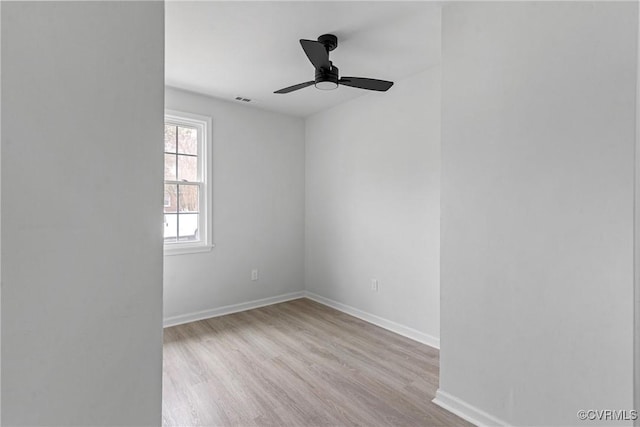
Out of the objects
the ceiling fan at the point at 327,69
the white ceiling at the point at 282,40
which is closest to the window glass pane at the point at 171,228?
the white ceiling at the point at 282,40

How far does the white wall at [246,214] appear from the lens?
3566 mm

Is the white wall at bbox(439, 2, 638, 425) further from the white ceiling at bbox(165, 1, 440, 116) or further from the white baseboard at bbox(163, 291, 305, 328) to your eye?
the white baseboard at bbox(163, 291, 305, 328)

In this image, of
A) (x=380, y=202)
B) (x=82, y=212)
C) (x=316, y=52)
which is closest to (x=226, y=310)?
(x=380, y=202)

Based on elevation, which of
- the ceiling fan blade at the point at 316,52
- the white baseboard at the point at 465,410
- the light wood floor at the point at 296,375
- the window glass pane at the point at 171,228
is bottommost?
the light wood floor at the point at 296,375

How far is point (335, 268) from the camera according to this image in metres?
4.04

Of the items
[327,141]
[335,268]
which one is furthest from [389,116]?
[335,268]

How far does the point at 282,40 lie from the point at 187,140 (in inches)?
69.7

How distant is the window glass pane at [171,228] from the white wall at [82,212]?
3132mm

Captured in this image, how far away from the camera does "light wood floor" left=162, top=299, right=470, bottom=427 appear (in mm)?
1947

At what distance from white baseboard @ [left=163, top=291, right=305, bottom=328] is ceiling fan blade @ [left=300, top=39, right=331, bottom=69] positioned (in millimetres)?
2889

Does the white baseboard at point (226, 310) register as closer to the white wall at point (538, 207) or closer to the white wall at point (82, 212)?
the white wall at point (538, 207)

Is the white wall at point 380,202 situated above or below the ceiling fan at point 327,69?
below

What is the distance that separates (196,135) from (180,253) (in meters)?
1.36

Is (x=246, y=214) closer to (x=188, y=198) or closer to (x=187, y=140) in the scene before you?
(x=188, y=198)
